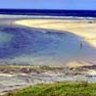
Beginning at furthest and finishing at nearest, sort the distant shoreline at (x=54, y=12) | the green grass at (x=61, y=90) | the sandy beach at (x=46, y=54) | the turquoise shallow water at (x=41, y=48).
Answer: the distant shoreline at (x=54, y=12), the turquoise shallow water at (x=41, y=48), the sandy beach at (x=46, y=54), the green grass at (x=61, y=90)

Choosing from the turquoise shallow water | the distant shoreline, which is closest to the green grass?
the turquoise shallow water

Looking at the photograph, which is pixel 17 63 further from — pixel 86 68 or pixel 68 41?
pixel 68 41

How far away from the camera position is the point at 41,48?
21.2 meters

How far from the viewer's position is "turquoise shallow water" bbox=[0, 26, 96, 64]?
18.3 meters

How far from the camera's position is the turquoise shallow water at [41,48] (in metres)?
18.3

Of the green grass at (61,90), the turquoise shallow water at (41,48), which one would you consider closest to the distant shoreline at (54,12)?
the turquoise shallow water at (41,48)

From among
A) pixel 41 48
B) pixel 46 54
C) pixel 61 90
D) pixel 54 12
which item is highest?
pixel 61 90

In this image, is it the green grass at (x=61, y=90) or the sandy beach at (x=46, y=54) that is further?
the sandy beach at (x=46, y=54)

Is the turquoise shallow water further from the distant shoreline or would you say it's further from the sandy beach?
the distant shoreline

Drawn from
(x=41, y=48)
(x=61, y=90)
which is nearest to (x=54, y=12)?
A: (x=41, y=48)

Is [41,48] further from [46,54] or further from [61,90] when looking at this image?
[61,90]

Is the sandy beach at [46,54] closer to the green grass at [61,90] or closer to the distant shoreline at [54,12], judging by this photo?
the green grass at [61,90]

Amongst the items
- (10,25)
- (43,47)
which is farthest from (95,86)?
(10,25)

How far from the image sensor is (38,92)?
964cm
